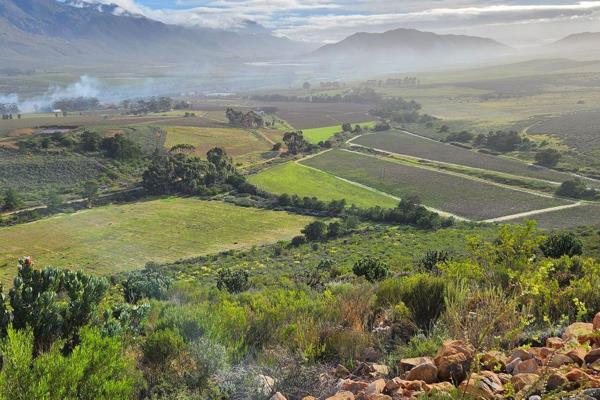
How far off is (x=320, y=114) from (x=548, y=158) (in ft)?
234

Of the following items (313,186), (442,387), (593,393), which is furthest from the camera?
(313,186)

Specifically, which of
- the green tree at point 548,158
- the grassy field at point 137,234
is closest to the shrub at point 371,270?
the grassy field at point 137,234

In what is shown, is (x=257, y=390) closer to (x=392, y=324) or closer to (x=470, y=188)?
(x=392, y=324)

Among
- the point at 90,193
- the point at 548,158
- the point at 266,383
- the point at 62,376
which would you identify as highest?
the point at 62,376

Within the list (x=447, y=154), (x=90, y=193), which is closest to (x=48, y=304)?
(x=90, y=193)

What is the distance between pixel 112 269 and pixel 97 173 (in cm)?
3752

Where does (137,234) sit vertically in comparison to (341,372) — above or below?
below

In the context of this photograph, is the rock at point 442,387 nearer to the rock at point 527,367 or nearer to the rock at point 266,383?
the rock at point 527,367

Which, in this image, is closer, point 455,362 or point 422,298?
point 455,362

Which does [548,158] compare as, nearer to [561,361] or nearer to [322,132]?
[322,132]

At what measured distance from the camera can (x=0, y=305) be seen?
22.5 ft

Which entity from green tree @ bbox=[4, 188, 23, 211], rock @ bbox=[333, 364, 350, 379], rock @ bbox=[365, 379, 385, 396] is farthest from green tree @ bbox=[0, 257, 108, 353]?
green tree @ bbox=[4, 188, 23, 211]

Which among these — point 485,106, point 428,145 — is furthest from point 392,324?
point 485,106

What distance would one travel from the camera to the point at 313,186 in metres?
60.6
